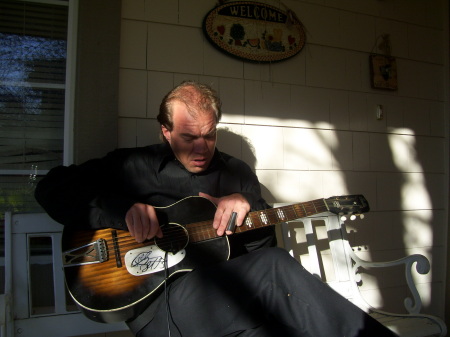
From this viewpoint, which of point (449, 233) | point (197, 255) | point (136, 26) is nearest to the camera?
point (197, 255)

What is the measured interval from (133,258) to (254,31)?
4.66 feet

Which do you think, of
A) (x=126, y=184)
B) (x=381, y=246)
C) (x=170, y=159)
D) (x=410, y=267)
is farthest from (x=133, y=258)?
(x=381, y=246)

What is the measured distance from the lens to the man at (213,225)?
3.55 feet

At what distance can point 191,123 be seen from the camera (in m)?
1.48

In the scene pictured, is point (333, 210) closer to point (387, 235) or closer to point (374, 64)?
point (387, 235)

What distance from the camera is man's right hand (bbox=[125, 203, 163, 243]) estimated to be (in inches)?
46.8

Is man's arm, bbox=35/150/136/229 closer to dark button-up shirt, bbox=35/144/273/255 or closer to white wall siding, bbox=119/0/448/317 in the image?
dark button-up shirt, bbox=35/144/273/255

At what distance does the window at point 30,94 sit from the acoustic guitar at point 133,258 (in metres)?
0.58

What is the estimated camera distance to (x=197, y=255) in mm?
1285

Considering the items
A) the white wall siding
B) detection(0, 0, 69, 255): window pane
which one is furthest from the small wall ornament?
detection(0, 0, 69, 255): window pane

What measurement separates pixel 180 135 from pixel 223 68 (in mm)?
607

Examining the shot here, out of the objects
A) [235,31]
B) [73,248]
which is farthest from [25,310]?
[235,31]

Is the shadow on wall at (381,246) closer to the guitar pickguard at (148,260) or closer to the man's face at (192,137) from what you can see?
the man's face at (192,137)

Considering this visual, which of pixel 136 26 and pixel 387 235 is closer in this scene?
pixel 136 26
